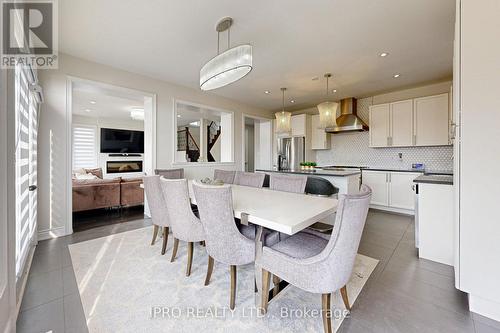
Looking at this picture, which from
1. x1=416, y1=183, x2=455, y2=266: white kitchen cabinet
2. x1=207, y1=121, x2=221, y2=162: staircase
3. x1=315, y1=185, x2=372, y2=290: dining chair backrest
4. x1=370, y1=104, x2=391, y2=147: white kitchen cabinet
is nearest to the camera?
x1=315, y1=185, x2=372, y2=290: dining chair backrest

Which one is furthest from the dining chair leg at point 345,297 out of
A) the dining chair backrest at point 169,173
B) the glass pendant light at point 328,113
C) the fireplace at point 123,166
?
the fireplace at point 123,166

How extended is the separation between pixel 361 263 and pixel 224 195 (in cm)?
174

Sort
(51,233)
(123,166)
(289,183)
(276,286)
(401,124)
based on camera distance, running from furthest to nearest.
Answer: (123,166) → (401,124) → (51,233) → (289,183) → (276,286)

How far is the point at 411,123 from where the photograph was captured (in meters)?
4.13

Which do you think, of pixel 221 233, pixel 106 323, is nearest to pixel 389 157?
pixel 221 233

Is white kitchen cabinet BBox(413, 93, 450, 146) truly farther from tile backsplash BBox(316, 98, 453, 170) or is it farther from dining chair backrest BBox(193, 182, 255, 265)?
dining chair backrest BBox(193, 182, 255, 265)

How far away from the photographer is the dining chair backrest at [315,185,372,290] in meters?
1.08

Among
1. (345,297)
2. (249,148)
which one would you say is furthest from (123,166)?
(345,297)

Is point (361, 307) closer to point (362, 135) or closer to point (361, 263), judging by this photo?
point (361, 263)

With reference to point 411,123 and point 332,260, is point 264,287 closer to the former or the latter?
point 332,260

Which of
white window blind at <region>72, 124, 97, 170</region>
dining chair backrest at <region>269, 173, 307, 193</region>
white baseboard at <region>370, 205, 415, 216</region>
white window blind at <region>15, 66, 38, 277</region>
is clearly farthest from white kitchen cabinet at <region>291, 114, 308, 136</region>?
white window blind at <region>72, 124, 97, 170</region>

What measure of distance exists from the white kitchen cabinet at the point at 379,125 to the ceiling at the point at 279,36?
73 cm

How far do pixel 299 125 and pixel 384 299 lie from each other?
4.64 meters

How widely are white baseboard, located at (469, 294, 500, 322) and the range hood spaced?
12.2ft
